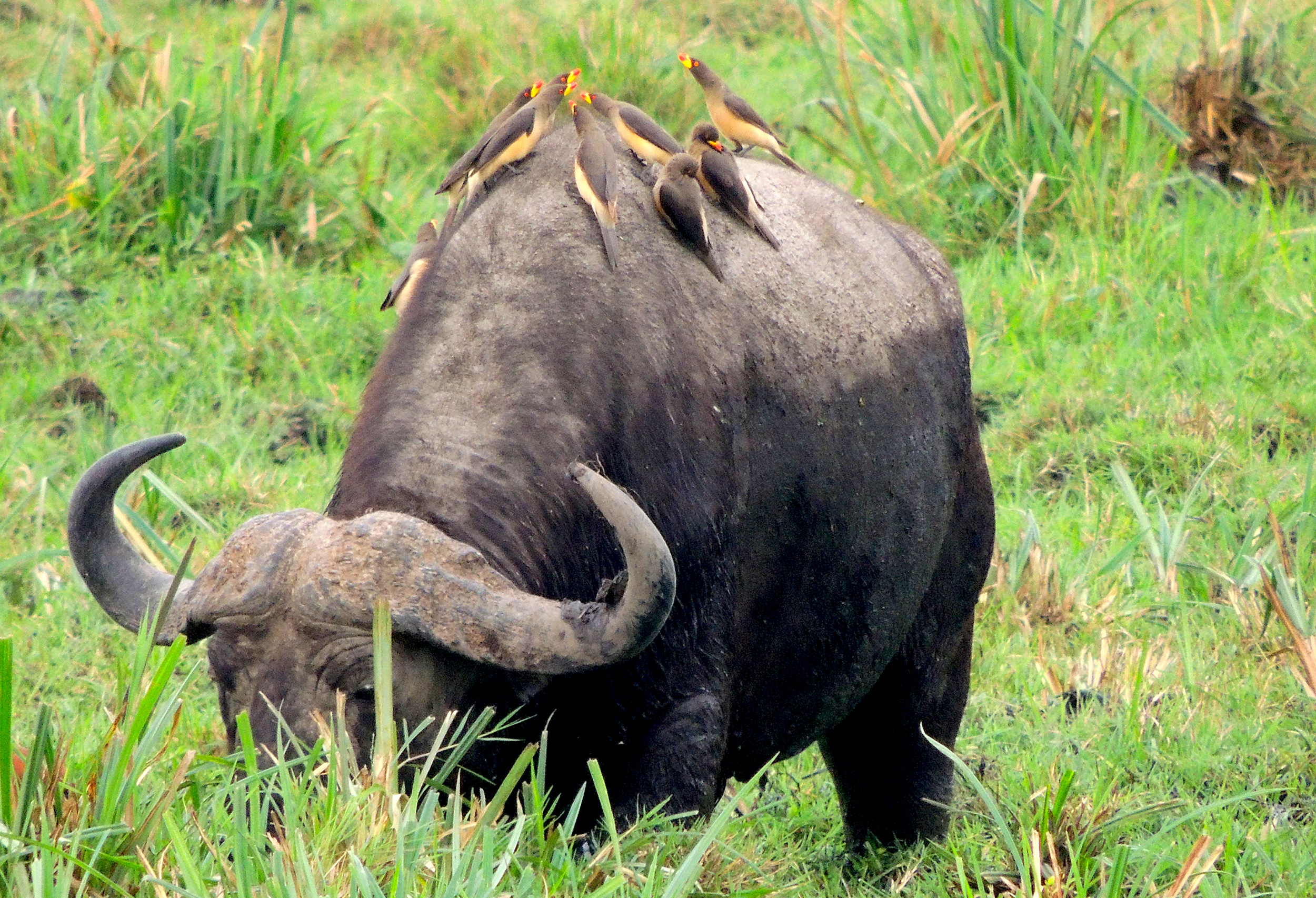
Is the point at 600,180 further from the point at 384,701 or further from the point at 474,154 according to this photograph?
the point at 384,701

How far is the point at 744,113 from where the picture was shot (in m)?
4.91

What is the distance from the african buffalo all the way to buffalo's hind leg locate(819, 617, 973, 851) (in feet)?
0.06

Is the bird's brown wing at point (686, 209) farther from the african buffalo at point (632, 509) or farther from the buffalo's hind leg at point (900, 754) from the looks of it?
the buffalo's hind leg at point (900, 754)

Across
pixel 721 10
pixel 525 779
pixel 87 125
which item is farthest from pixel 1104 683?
pixel 721 10

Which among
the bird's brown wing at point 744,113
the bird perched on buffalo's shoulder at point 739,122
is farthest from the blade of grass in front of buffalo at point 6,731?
the bird's brown wing at point 744,113

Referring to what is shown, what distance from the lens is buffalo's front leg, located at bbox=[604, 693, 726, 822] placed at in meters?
3.58

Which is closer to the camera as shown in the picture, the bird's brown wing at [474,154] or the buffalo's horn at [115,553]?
the buffalo's horn at [115,553]

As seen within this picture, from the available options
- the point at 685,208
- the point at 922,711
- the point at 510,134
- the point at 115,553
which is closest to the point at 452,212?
the point at 510,134

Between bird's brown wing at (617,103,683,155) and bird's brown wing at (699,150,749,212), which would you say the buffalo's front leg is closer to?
bird's brown wing at (699,150,749,212)

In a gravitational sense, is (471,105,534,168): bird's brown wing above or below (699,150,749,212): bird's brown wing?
above

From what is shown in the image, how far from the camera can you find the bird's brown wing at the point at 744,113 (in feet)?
16.0

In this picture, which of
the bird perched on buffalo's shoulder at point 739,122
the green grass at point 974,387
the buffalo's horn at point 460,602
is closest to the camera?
the green grass at point 974,387

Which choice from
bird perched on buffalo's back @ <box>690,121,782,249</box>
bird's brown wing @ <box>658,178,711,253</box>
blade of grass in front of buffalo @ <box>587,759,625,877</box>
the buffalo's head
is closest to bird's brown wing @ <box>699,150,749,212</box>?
bird perched on buffalo's back @ <box>690,121,782,249</box>

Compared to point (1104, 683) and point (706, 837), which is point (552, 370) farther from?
point (1104, 683)
